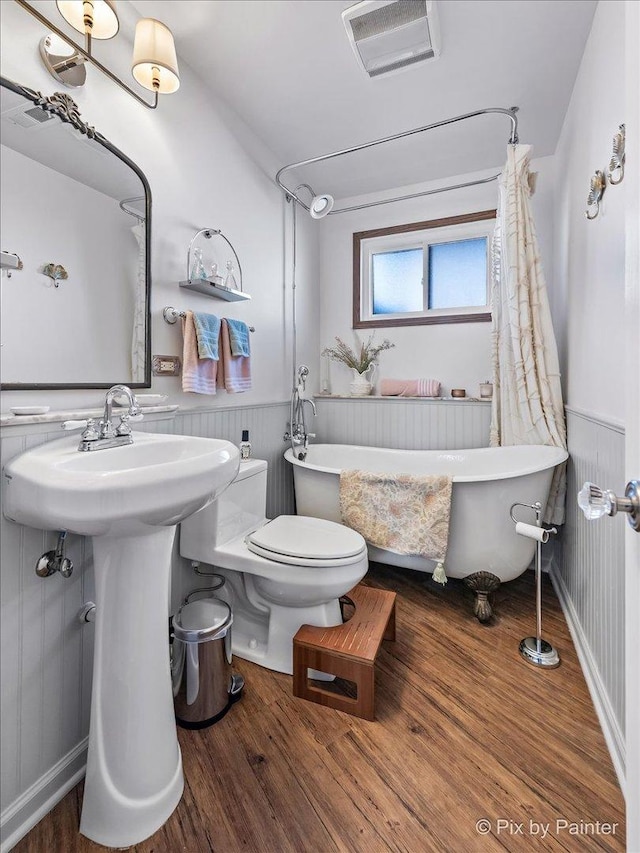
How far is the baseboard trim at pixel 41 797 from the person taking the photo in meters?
0.92

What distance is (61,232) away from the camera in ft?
3.66

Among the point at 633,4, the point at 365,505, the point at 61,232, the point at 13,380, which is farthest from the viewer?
the point at 365,505

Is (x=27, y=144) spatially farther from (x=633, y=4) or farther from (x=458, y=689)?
(x=458, y=689)

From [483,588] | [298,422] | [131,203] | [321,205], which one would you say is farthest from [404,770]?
[321,205]

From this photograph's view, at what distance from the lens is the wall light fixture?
1089mm

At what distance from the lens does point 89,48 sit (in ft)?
3.79

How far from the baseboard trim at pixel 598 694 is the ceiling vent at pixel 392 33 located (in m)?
2.49

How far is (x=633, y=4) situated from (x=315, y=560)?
1400 mm

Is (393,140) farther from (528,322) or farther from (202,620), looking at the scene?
(202,620)

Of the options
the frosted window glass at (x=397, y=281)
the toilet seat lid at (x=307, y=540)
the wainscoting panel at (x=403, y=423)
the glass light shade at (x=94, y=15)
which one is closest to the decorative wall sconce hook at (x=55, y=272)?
the glass light shade at (x=94, y=15)

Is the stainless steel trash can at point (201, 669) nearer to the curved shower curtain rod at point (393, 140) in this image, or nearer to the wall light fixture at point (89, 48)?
the wall light fixture at point (89, 48)

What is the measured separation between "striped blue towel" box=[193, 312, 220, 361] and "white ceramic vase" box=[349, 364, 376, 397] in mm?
1389

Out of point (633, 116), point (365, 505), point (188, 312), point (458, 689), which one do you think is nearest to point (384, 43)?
point (188, 312)

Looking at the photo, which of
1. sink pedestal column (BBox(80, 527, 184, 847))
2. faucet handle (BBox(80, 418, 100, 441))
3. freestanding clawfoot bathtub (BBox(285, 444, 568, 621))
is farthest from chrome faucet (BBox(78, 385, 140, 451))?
freestanding clawfoot bathtub (BBox(285, 444, 568, 621))
